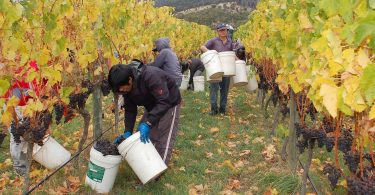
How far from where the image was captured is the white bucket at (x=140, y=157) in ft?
12.4

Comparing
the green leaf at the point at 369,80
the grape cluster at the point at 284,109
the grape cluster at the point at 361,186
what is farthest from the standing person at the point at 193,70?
the green leaf at the point at 369,80

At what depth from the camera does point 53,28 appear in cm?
308

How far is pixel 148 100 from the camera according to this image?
438 centimetres

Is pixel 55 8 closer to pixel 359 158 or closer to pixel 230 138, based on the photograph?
pixel 359 158

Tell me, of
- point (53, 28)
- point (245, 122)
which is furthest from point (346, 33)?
point (245, 122)

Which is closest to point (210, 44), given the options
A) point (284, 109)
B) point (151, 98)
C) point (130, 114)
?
point (284, 109)

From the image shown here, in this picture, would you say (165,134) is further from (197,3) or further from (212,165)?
(197,3)

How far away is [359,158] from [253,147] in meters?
2.95

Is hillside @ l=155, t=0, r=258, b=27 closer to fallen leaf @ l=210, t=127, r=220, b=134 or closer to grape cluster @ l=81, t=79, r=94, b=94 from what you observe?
fallen leaf @ l=210, t=127, r=220, b=134

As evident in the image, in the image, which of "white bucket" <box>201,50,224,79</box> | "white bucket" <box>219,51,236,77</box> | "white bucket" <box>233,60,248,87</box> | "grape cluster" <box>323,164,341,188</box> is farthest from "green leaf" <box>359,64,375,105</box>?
"white bucket" <box>233,60,248,87</box>

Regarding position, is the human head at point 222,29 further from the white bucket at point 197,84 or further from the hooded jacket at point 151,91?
the white bucket at point 197,84

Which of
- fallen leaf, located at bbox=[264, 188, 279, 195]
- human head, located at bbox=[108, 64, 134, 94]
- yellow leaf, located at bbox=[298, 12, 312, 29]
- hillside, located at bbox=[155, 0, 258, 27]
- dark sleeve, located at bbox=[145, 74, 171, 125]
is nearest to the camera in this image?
yellow leaf, located at bbox=[298, 12, 312, 29]

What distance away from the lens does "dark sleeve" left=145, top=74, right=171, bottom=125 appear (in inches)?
159

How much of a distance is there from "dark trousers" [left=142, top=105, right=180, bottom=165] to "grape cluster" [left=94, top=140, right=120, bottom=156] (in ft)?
2.14
